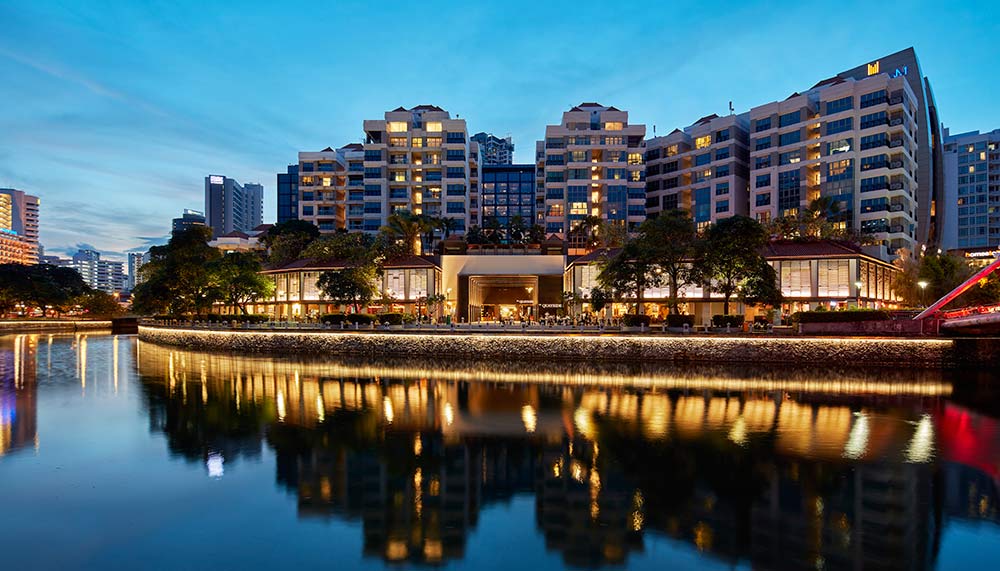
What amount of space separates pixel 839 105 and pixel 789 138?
25.9ft

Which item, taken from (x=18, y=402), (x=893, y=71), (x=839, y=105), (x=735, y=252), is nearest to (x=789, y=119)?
(x=839, y=105)

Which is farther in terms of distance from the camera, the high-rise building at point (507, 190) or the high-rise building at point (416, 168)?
the high-rise building at point (507, 190)

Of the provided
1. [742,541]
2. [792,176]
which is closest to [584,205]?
[792,176]

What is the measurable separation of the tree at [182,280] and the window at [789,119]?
86.4 metres

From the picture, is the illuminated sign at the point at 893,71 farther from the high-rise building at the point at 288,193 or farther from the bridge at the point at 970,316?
the high-rise building at the point at 288,193

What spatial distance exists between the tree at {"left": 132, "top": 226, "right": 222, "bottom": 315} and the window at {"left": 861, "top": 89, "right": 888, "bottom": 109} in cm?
9252

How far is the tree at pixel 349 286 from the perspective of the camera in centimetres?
6331

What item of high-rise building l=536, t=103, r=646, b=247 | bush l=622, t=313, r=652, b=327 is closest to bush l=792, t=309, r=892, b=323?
bush l=622, t=313, r=652, b=327

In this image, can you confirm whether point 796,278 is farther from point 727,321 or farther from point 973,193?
point 973,193

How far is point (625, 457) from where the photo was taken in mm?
20094

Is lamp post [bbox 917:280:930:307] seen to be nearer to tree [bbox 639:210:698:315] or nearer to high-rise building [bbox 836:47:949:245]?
tree [bbox 639:210:698:315]

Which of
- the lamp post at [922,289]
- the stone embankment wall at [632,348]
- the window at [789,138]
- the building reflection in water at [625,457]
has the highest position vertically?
the window at [789,138]

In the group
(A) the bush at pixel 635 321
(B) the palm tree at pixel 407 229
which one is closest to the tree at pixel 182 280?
(B) the palm tree at pixel 407 229

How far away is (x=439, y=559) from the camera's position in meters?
12.4
